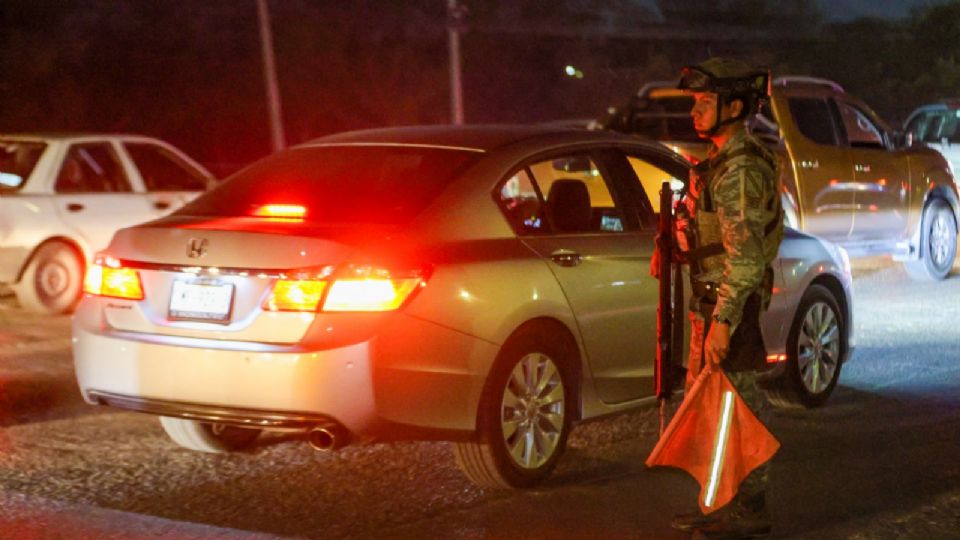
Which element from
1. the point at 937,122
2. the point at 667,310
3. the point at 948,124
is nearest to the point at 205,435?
the point at 667,310

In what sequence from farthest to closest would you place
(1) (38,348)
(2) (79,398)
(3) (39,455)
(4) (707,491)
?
(1) (38,348) → (2) (79,398) → (3) (39,455) → (4) (707,491)

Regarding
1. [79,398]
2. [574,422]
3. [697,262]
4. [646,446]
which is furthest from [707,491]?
[79,398]

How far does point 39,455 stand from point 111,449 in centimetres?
34

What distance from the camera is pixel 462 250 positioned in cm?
577

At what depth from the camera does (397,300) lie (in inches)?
215

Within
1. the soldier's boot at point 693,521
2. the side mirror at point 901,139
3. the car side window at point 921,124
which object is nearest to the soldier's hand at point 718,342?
the soldier's boot at point 693,521

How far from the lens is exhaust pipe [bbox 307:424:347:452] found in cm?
549

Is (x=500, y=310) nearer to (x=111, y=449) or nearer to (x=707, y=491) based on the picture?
(x=707, y=491)

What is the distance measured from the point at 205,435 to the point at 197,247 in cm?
128

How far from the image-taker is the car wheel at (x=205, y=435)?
6.60 m

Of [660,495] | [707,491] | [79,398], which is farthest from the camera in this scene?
[79,398]

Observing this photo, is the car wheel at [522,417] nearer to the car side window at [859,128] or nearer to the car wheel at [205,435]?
A: the car wheel at [205,435]

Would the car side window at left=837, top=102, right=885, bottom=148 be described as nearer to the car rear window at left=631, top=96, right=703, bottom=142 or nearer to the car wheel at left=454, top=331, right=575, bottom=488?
the car rear window at left=631, top=96, right=703, bottom=142

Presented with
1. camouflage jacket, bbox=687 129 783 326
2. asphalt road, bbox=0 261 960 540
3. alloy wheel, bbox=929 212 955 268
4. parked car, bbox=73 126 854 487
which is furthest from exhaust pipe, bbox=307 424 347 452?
alloy wheel, bbox=929 212 955 268
